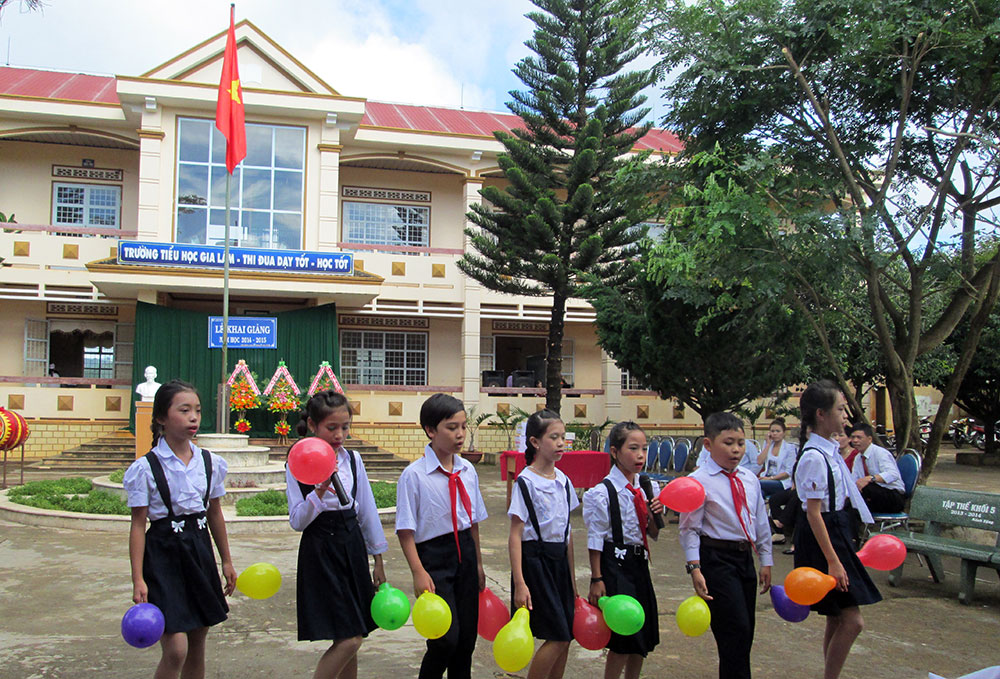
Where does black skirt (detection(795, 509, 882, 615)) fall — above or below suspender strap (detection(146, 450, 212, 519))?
below

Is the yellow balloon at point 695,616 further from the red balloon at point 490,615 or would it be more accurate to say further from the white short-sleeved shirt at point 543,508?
the red balloon at point 490,615

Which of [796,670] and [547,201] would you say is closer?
[796,670]

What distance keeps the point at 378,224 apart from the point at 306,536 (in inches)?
624

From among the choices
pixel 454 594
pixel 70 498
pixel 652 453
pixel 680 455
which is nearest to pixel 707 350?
pixel 652 453

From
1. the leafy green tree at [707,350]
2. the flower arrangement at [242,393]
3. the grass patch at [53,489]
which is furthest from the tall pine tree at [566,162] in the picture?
the grass patch at [53,489]

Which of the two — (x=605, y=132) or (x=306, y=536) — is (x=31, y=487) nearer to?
(x=306, y=536)

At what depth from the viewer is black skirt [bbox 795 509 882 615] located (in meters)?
3.61

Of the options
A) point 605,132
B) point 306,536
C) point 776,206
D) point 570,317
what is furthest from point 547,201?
point 306,536

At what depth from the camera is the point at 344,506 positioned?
328cm

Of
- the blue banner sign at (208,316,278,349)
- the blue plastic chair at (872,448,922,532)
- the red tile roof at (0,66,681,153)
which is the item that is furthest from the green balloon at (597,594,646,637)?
the red tile roof at (0,66,681,153)

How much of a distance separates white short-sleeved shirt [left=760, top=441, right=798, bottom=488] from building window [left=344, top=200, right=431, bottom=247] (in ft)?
36.4

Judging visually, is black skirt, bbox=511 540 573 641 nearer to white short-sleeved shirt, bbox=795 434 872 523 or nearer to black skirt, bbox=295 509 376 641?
black skirt, bbox=295 509 376 641

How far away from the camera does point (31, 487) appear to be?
32.1 ft

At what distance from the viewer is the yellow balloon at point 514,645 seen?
3105 mm
